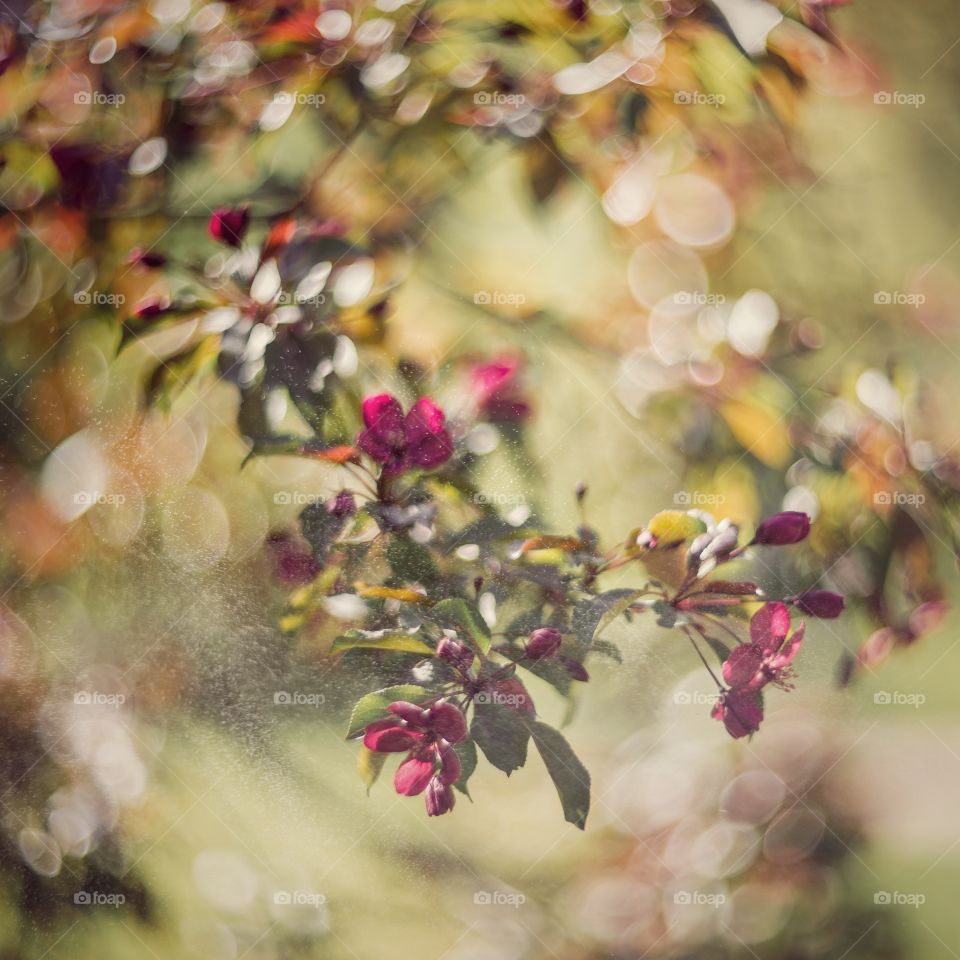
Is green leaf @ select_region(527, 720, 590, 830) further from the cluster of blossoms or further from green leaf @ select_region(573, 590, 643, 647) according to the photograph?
green leaf @ select_region(573, 590, 643, 647)

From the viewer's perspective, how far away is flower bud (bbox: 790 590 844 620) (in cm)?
88

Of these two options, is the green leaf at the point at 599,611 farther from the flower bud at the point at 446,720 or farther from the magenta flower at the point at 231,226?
the magenta flower at the point at 231,226

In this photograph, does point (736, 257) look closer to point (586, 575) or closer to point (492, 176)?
point (492, 176)

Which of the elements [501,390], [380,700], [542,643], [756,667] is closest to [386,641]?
[380,700]

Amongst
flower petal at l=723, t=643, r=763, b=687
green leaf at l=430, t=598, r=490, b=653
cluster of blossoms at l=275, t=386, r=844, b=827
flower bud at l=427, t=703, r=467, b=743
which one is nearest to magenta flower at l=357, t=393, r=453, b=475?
cluster of blossoms at l=275, t=386, r=844, b=827

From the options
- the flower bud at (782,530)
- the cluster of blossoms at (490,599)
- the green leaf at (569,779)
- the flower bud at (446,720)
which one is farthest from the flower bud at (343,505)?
the flower bud at (782,530)

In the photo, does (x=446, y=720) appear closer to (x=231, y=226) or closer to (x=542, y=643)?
(x=542, y=643)

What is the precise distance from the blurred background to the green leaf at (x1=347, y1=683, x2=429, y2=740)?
0.03 metres

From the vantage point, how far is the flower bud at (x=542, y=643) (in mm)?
871

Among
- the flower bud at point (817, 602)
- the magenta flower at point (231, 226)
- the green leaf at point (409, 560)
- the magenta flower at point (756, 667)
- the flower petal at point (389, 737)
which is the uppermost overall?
the magenta flower at point (231, 226)

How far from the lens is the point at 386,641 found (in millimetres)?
871

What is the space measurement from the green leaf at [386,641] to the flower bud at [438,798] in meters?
0.14

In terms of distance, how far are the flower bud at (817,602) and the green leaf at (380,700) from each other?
1.38 ft

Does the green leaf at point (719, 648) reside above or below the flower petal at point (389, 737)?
above
